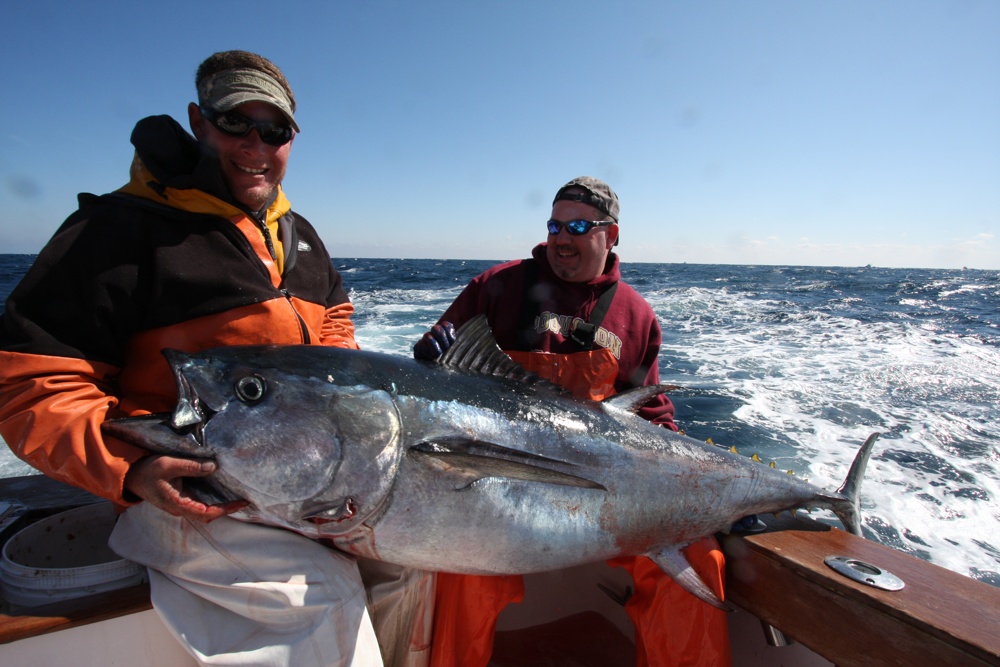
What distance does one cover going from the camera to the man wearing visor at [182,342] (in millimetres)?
1677

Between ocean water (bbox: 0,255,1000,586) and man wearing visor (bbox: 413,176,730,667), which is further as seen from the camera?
ocean water (bbox: 0,255,1000,586)

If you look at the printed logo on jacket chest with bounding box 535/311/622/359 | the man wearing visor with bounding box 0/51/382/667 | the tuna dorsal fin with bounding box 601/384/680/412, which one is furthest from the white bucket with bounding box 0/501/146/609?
the printed logo on jacket chest with bounding box 535/311/622/359

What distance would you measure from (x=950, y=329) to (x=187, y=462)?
62.2ft

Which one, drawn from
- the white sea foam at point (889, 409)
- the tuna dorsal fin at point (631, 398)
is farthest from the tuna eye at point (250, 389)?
the white sea foam at point (889, 409)

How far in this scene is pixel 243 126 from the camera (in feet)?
7.20

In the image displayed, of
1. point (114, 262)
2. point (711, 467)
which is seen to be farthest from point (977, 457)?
point (114, 262)

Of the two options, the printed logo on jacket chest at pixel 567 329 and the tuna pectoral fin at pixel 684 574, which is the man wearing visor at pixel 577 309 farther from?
the tuna pectoral fin at pixel 684 574

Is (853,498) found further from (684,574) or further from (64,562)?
(64,562)

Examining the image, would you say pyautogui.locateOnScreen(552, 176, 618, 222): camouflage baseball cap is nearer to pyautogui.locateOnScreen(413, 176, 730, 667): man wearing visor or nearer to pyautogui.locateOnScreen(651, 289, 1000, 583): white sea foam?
pyautogui.locateOnScreen(413, 176, 730, 667): man wearing visor

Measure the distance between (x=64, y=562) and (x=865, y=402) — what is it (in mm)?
9187

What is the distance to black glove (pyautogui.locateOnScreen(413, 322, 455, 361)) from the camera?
2324mm

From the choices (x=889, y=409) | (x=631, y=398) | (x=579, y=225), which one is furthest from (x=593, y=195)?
(x=889, y=409)

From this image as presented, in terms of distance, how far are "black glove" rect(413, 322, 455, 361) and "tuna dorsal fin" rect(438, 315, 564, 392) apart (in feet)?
0.22

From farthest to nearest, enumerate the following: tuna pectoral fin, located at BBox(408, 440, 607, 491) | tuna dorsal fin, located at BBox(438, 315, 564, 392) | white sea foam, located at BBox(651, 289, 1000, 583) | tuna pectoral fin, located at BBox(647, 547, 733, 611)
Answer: white sea foam, located at BBox(651, 289, 1000, 583) < tuna dorsal fin, located at BBox(438, 315, 564, 392) < tuna pectoral fin, located at BBox(647, 547, 733, 611) < tuna pectoral fin, located at BBox(408, 440, 607, 491)
